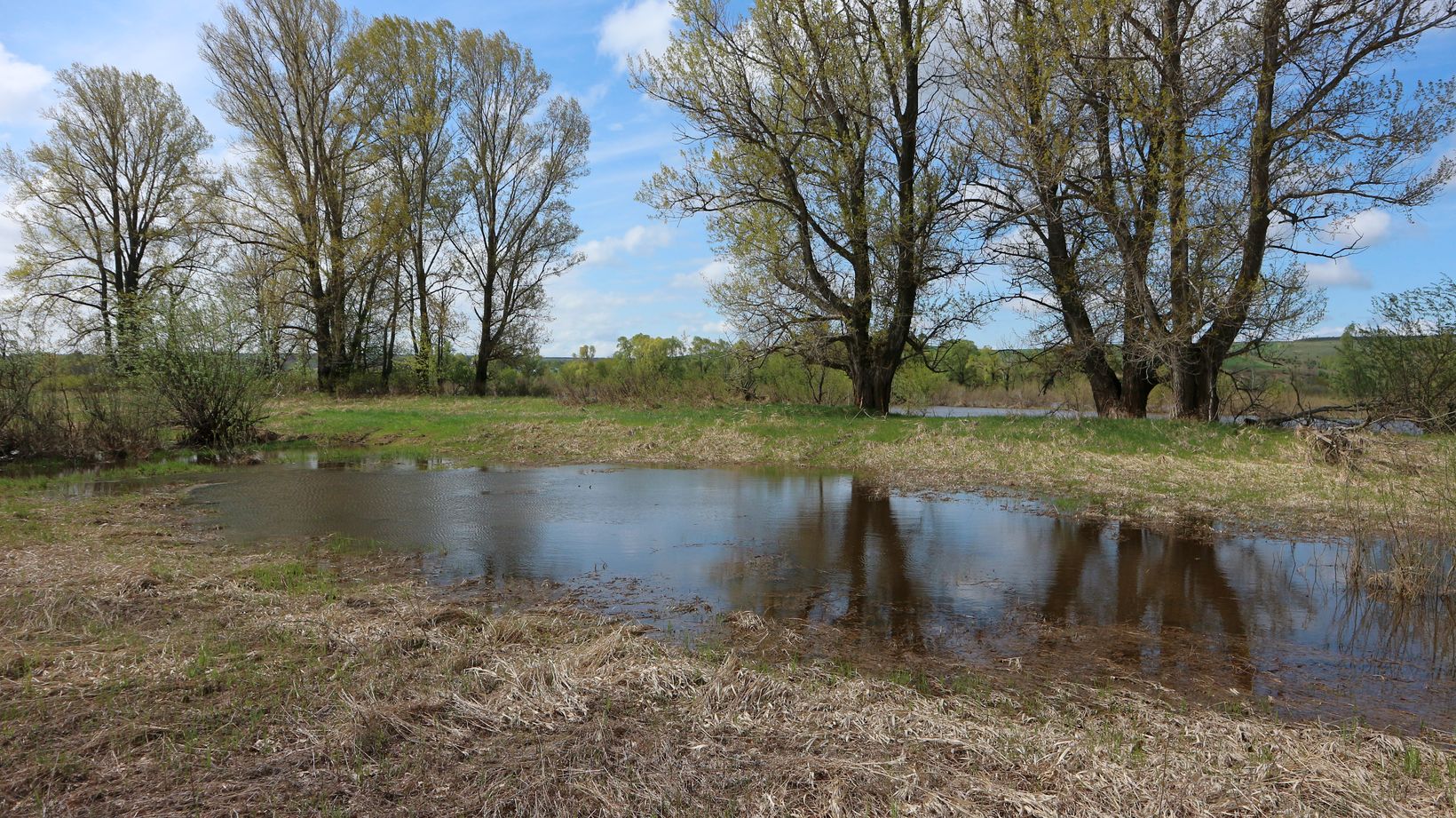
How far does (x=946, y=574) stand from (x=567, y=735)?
495cm

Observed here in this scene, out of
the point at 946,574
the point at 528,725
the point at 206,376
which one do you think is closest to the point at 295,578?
the point at 528,725

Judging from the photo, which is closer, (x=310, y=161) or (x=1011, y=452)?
(x=1011, y=452)

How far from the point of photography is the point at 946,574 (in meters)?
7.79

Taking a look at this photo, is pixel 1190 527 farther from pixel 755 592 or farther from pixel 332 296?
pixel 332 296

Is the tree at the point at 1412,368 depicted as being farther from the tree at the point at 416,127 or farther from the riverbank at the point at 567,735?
the tree at the point at 416,127

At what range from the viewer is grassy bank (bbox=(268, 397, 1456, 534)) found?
11.0 metres

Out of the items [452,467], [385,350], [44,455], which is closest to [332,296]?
[385,350]

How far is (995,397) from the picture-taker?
4103 centimetres

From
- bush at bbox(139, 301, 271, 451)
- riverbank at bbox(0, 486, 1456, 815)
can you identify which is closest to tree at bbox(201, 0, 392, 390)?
bush at bbox(139, 301, 271, 451)

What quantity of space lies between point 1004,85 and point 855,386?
28.0 ft

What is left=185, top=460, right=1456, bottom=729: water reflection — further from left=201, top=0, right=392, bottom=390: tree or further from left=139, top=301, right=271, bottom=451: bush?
left=201, top=0, right=392, bottom=390: tree

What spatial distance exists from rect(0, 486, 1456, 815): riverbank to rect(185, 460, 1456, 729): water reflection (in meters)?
0.94

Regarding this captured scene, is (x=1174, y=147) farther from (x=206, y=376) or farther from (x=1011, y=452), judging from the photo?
(x=206, y=376)

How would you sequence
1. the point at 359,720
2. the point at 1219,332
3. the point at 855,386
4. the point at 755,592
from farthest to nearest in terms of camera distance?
1. the point at 855,386
2. the point at 1219,332
3. the point at 755,592
4. the point at 359,720
